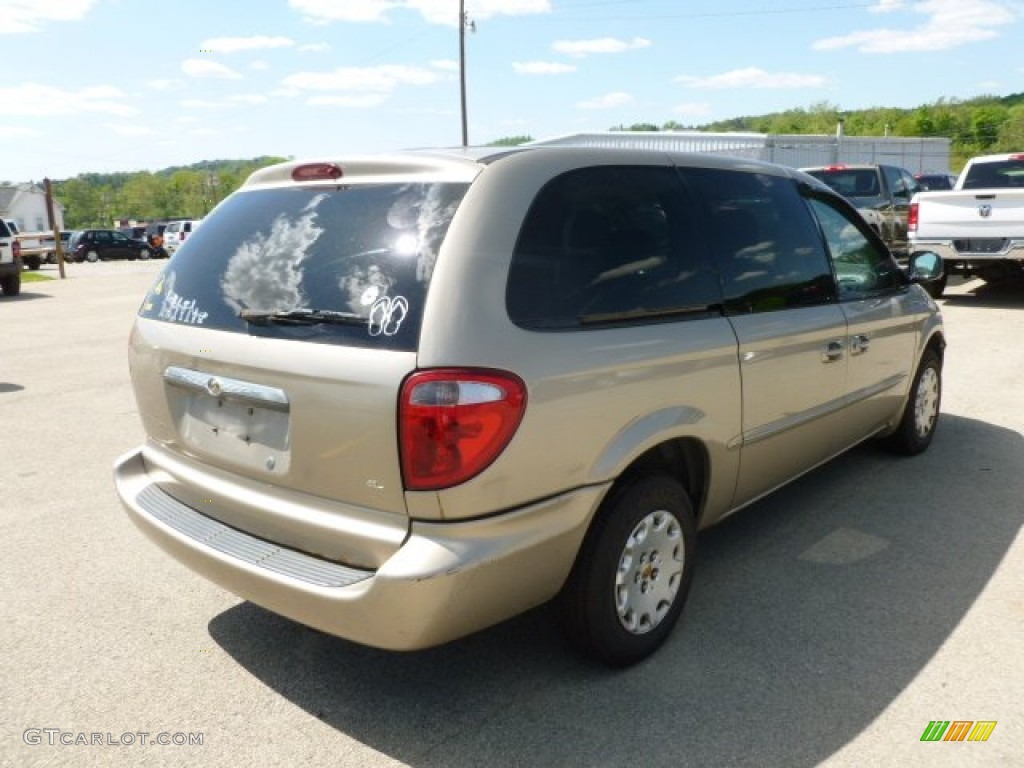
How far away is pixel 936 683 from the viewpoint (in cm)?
286

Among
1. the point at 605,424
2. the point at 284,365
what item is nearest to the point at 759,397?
the point at 605,424

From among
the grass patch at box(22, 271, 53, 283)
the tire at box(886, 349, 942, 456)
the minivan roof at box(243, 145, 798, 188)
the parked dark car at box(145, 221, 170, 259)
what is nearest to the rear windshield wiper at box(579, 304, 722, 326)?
the minivan roof at box(243, 145, 798, 188)

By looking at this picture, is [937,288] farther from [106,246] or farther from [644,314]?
[106,246]

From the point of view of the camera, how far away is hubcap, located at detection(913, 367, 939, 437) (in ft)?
16.8

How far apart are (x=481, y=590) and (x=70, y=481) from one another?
378cm

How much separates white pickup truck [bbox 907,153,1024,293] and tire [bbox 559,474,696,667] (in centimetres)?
952

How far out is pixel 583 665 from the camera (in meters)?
2.97

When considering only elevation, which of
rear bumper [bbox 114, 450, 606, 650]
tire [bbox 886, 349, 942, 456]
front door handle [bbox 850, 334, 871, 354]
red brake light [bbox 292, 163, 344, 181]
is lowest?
tire [bbox 886, 349, 942, 456]

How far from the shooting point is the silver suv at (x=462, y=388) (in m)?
2.35

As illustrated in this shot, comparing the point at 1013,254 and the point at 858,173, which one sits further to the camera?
the point at 858,173

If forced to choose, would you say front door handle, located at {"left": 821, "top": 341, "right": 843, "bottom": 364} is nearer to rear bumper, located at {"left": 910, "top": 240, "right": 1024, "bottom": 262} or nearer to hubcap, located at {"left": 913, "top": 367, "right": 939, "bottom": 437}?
hubcap, located at {"left": 913, "top": 367, "right": 939, "bottom": 437}

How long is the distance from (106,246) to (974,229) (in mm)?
39422

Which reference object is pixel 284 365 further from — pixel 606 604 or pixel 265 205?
pixel 606 604

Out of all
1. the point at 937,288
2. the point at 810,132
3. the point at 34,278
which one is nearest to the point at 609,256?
the point at 937,288
